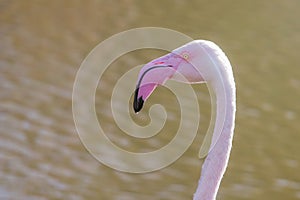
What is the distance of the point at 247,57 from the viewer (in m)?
8.70

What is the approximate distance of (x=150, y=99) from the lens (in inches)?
290

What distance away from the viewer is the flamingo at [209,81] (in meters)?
3.12

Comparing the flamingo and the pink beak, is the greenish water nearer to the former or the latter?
the flamingo

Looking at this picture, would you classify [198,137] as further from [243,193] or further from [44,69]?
[44,69]

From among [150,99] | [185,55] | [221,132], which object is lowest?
[221,132]

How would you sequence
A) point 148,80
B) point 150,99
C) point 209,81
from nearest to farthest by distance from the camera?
point 148,80
point 209,81
point 150,99

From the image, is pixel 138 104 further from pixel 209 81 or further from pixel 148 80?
pixel 209 81

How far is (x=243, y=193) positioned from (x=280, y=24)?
431 centimetres

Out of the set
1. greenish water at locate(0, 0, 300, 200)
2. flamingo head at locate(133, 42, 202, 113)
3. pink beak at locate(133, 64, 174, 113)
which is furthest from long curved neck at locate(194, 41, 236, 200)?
greenish water at locate(0, 0, 300, 200)

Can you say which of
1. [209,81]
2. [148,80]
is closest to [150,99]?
[209,81]

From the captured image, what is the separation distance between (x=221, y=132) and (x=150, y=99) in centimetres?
423

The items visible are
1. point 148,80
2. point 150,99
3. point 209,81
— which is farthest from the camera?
point 150,99

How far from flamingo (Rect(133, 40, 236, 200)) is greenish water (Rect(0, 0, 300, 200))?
2817 millimetres

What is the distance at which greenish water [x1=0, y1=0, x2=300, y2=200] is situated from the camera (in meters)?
6.15
